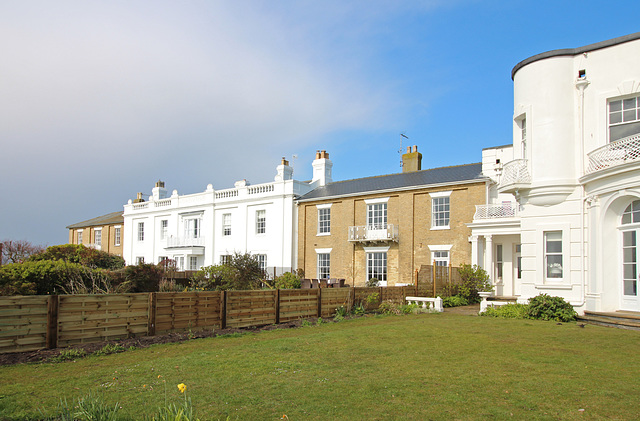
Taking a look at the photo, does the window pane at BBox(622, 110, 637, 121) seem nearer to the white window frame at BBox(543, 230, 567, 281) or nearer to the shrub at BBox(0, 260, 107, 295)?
the white window frame at BBox(543, 230, 567, 281)

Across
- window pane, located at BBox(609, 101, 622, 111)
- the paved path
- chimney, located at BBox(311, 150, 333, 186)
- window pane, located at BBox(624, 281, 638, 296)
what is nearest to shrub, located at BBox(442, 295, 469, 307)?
the paved path

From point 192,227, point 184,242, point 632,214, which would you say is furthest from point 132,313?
point 192,227

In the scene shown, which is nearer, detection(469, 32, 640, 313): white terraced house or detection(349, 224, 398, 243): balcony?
detection(469, 32, 640, 313): white terraced house

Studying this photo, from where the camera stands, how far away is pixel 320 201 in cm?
3234

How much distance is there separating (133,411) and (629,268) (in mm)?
13898

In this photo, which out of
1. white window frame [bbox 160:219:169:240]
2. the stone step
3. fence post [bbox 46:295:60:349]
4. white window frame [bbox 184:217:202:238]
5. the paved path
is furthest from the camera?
white window frame [bbox 160:219:169:240]

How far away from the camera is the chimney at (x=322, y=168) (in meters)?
36.2

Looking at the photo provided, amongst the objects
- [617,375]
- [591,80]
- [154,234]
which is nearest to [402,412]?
[617,375]

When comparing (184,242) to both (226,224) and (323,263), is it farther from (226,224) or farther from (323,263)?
(323,263)

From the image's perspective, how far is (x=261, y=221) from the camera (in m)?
35.3

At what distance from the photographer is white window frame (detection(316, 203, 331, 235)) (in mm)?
32031

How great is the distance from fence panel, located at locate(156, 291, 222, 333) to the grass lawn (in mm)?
1058

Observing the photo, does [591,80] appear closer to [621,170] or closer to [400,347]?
[621,170]

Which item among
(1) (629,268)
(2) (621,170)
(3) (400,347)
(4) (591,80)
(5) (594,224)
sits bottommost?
(3) (400,347)
